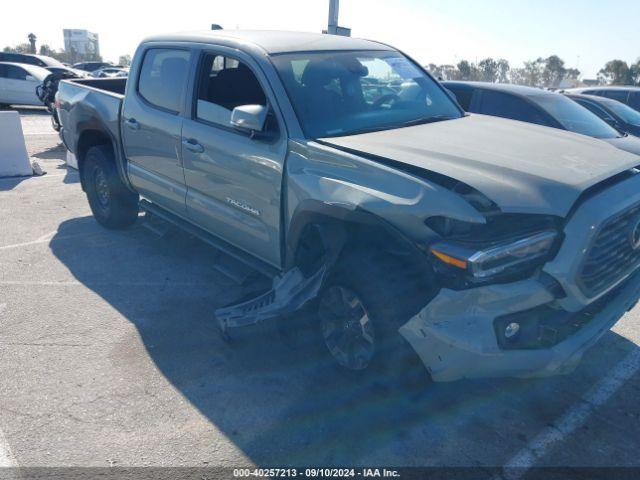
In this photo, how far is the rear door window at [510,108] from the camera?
7324mm

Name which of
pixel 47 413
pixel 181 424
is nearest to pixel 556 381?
pixel 181 424

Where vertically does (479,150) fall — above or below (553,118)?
above

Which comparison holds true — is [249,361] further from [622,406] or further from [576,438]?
[622,406]

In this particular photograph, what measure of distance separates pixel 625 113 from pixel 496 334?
8.68 meters

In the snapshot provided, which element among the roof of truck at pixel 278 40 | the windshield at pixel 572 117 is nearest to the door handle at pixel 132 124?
the roof of truck at pixel 278 40

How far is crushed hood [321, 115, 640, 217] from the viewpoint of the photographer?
2.73 m

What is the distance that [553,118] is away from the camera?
7148mm

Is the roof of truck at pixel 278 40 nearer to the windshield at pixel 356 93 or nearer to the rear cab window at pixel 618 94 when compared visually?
the windshield at pixel 356 93

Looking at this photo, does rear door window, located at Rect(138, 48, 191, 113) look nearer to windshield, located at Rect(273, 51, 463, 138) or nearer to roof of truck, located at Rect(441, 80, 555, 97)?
windshield, located at Rect(273, 51, 463, 138)

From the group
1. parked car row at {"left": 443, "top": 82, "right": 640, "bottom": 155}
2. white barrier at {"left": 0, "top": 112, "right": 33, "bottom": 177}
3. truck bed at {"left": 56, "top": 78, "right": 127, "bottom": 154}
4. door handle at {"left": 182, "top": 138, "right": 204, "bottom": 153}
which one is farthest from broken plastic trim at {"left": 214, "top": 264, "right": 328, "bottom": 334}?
white barrier at {"left": 0, "top": 112, "right": 33, "bottom": 177}

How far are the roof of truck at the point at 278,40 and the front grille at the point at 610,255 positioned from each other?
2.33 meters

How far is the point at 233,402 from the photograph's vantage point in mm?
3336

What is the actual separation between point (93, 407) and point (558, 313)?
2572 mm

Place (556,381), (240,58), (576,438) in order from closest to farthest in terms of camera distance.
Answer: (576,438), (556,381), (240,58)
